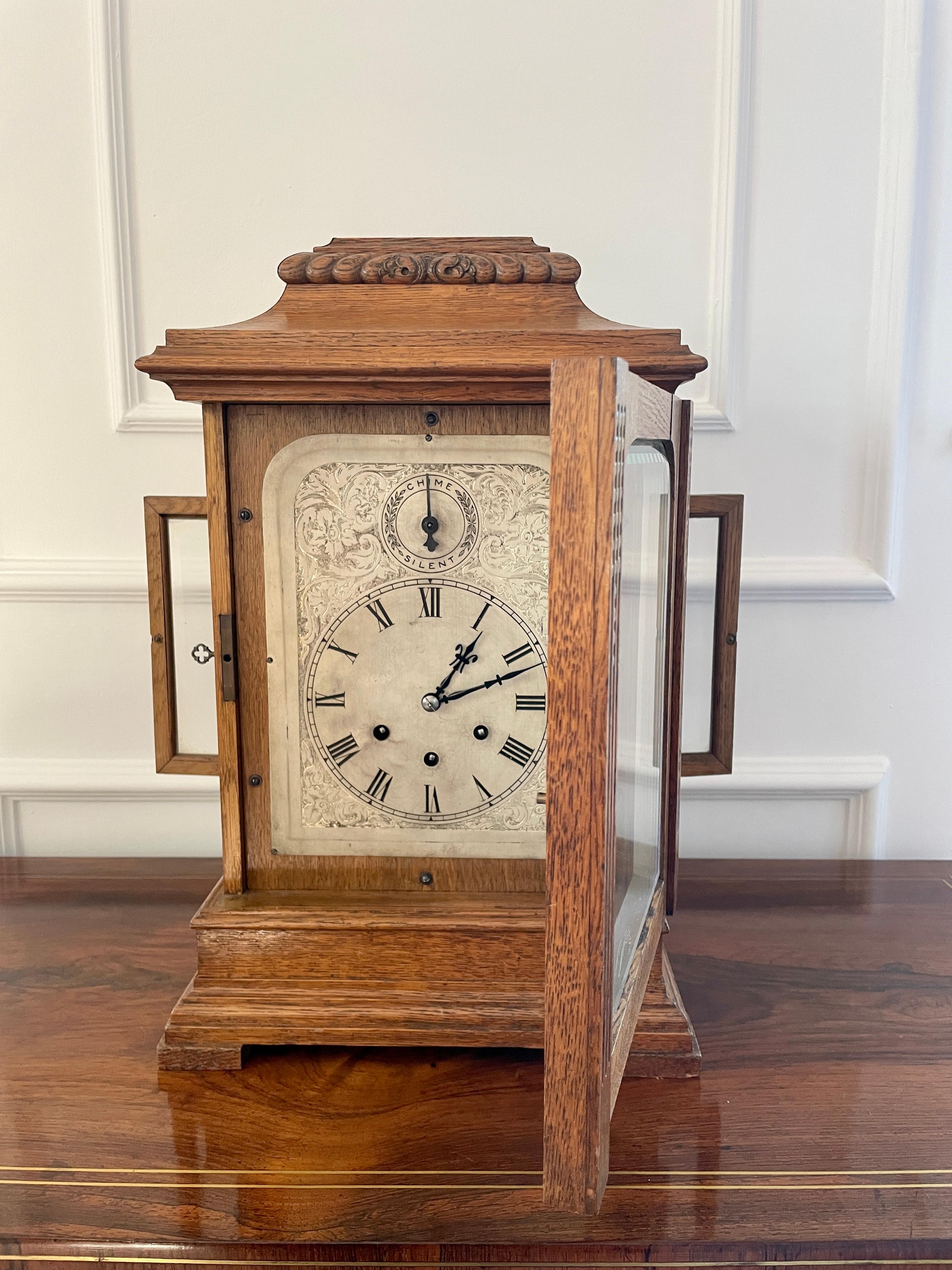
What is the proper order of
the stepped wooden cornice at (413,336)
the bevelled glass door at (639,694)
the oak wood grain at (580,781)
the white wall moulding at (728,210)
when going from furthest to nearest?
the white wall moulding at (728,210) < the stepped wooden cornice at (413,336) < the bevelled glass door at (639,694) < the oak wood grain at (580,781)

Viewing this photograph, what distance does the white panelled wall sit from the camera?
134 cm

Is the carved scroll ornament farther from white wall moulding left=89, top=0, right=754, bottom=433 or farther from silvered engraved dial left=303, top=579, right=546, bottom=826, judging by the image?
white wall moulding left=89, top=0, right=754, bottom=433

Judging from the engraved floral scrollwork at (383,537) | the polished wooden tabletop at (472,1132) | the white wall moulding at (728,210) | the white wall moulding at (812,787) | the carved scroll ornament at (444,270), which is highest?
the white wall moulding at (728,210)

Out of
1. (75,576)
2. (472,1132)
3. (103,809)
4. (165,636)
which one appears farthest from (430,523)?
(103,809)

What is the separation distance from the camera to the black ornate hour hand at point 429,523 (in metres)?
0.90

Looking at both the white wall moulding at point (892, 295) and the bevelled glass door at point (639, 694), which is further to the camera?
the white wall moulding at point (892, 295)

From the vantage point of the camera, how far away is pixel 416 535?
2.97 feet

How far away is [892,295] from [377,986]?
108cm

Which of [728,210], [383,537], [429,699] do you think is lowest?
[429,699]


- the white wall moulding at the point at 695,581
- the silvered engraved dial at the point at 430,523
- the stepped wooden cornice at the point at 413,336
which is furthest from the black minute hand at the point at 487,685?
the white wall moulding at the point at 695,581

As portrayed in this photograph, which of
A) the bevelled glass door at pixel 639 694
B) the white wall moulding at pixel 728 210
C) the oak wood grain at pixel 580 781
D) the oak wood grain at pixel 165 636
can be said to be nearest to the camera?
the oak wood grain at pixel 580 781

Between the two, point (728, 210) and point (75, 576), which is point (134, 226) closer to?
point (75, 576)

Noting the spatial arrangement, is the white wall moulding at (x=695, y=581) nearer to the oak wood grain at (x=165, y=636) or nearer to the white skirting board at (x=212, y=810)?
the white skirting board at (x=212, y=810)

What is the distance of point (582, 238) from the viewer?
138 centimetres
